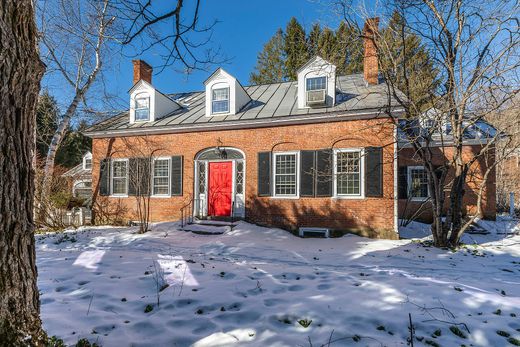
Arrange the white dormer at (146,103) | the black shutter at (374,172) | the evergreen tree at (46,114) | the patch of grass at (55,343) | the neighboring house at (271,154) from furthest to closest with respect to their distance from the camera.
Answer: the evergreen tree at (46,114) → the white dormer at (146,103) → the neighboring house at (271,154) → the black shutter at (374,172) → the patch of grass at (55,343)

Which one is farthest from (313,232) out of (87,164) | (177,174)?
(87,164)

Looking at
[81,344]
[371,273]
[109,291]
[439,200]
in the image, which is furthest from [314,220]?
[81,344]

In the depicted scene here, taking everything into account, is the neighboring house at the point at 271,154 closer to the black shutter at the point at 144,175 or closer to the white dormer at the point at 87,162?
the black shutter at the point at 144,175

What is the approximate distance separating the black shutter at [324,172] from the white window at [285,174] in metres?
0.82

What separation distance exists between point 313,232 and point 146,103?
9.50 metres

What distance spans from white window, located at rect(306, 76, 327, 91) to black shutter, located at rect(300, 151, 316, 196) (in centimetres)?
259

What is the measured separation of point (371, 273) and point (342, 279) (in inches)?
38.4

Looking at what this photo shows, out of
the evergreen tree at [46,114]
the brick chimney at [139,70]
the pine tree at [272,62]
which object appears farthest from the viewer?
the pine tree at [272,62]

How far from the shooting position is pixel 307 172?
10.2 metres

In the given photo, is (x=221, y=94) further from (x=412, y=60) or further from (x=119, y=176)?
(x=412, y=60)

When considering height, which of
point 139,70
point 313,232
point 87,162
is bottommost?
point 313,232

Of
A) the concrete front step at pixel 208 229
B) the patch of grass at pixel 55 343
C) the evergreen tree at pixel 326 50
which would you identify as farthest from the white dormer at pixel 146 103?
the patch of grass at pixel 55 343

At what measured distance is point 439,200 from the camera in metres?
Answer: 7.86

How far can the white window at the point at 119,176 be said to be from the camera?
41.2ft
